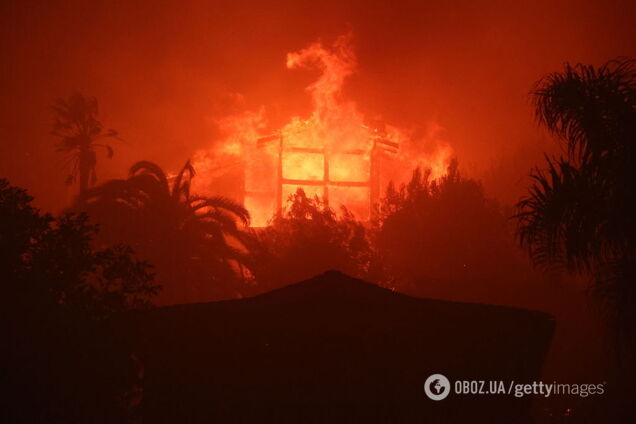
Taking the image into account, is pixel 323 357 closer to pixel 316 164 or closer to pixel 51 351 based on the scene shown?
pixel 51 351

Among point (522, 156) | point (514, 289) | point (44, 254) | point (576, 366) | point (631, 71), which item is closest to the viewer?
point (631, 71)

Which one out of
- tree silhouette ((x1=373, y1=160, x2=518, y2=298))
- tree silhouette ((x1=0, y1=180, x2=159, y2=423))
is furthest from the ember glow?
tree silhouette ((x1=0, y1=180, x2=159, y2=423))

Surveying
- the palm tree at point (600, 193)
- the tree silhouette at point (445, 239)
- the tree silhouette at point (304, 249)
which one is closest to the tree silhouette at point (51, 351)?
the palm tree at point (600, 193)

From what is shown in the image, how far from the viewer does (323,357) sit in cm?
803

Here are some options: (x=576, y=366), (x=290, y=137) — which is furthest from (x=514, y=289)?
(x=290, y=137)

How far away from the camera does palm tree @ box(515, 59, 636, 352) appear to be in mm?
7441

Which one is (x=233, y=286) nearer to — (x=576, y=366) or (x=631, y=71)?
(x=576, y=366)

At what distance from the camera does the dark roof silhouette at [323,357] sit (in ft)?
26.2

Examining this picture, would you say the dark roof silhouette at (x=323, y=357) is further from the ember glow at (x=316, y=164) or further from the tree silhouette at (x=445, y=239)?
the ember glow at (x=316, y=164)

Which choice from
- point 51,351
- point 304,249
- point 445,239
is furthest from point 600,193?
point 445,239

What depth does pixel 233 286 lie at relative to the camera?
70.4 feet

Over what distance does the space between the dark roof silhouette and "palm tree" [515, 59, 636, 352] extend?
1.65m

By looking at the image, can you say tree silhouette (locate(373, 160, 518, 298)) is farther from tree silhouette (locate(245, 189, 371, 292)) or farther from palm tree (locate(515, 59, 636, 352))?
palm tree (locate(515, 59, 636, 352))

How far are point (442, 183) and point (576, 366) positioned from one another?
39.9 ft
